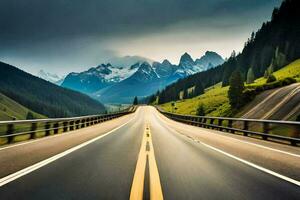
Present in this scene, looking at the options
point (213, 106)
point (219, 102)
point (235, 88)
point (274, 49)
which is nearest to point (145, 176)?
point (235, 88)

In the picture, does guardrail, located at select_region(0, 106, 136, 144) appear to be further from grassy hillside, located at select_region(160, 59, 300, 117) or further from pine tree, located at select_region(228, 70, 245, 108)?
pine tree, located at select_region(228, 70, 245, 108)

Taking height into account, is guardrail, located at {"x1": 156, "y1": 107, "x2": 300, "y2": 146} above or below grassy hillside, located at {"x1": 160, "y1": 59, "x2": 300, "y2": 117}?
below

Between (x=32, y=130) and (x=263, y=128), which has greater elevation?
(x=263, y=128)

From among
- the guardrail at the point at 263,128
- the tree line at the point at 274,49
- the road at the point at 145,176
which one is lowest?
the road at the point at 145,176

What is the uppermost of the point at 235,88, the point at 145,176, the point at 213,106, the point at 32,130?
the point at 235,88

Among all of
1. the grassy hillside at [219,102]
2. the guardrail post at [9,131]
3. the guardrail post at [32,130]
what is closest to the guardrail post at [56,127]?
the guardrail post at [32,130]

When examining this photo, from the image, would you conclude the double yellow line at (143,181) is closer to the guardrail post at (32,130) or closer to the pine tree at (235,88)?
the guardrail post at (32,130)

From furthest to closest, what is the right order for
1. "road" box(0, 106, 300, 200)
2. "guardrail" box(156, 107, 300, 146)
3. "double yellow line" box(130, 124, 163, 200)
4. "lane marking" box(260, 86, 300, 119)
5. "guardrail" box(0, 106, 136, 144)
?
"lane marking" box(260, 86, 300, 119) < "guardrail" box(156, 107, 300, 146) < "guardrail" box(0, 106, 136, 144) < "road" box(0, 106, 300, 200) < "double yellow line" box(130, 124, 163, 200)

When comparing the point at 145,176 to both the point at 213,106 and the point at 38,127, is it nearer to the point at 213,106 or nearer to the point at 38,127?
the point at 38,127

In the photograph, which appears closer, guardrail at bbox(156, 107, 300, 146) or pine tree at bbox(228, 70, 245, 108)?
guardrail at bbox(156, 107, 300, 146)

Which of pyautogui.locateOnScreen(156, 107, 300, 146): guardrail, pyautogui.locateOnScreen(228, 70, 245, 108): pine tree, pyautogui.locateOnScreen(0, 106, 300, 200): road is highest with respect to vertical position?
pyautogui.locateOnScreen(228, 70, 245, 108): pine tree

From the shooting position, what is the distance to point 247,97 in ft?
212

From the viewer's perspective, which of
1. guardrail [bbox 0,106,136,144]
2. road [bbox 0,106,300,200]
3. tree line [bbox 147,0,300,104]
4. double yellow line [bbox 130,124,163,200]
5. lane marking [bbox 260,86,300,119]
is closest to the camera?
double yellow line [bbox 130,124,163,200]

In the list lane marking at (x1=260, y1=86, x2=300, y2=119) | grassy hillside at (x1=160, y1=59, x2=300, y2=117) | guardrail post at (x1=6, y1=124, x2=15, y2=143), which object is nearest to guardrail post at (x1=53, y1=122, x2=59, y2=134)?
guardrail post at (x1=6, y1=124, x2=15, y2=143)
